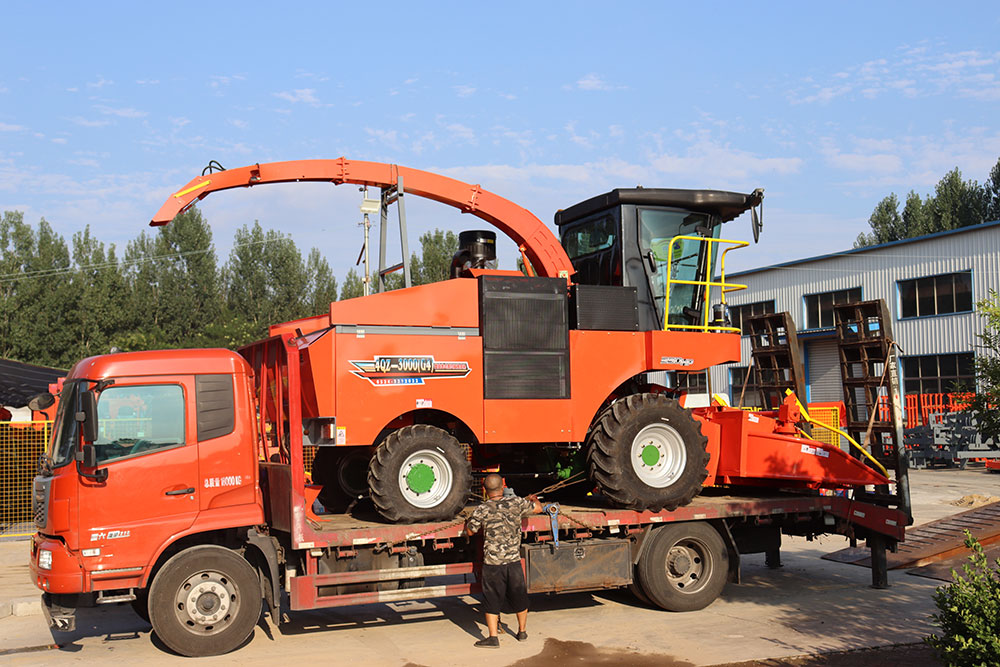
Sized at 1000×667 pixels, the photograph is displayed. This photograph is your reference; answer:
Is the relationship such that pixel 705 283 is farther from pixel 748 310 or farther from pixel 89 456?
pixel 748 310

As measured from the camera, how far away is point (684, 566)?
10.2 metres

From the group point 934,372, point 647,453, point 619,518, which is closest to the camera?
point 619,518

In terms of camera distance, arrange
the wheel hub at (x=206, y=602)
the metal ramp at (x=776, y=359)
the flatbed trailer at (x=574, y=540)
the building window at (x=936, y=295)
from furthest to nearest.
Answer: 1. the building window at (x=936, y=295)
2. the metal ramp at (x=776, y=359)
3. the flatbed trailer at (x=574, y=540)
4. the wheel hub at (x=206, y=602)

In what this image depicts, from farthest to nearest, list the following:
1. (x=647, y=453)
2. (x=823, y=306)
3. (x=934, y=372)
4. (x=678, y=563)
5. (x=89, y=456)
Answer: (x=823, y=306) → (x=934, y=372) → (x=678, y=563) → (x=647, y=453) → (x=89, y=456)

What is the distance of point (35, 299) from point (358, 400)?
48.0 metres

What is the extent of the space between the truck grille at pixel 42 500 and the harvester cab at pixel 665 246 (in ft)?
21.2

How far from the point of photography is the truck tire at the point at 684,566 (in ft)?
32.6

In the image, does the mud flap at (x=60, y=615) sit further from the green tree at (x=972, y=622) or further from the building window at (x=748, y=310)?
the building window at (x=748, y=310)

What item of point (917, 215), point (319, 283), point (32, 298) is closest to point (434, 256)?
point (319, 283)

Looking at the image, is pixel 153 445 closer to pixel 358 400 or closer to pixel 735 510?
pixel 358 400

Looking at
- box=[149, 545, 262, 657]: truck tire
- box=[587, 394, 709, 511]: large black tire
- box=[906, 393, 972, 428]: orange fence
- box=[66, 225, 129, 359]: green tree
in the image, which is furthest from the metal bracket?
box=[66, 225, 129, 359]: green tree

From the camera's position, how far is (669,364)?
1030 centimetres

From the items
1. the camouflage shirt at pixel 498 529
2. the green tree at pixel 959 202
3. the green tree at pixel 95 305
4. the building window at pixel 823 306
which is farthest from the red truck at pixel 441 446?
the green tree at pixel 959 202

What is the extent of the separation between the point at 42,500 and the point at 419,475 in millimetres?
3453
